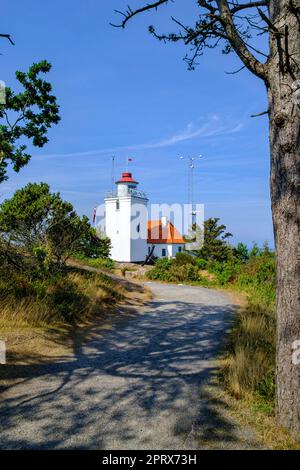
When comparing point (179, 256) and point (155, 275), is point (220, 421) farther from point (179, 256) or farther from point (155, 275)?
point (179, 256)

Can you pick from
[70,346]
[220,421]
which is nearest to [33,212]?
[70,346]

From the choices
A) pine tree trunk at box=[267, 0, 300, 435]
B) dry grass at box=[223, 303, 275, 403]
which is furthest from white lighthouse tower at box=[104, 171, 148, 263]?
pine tree trunk at box=[267, 0, 300, 435]

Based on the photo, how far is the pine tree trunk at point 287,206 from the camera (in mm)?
4129

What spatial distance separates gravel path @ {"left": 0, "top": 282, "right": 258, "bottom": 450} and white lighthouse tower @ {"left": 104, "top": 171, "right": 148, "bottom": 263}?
4234 centimetres

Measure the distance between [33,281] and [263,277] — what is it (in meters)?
12.9

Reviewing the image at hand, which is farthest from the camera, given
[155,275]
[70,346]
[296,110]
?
[155,275]

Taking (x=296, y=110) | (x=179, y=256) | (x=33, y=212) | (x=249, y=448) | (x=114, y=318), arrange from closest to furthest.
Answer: (x=249, y=448) < (x=296, y=110) < (x=114, y=318) < (x=33, y=212) < (x=179, y=256)

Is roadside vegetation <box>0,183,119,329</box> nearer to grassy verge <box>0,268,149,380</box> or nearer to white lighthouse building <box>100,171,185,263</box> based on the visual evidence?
grassy verge <box>0,268,149,380</box>

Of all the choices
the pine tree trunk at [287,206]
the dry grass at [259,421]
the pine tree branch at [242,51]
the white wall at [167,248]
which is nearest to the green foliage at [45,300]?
the dry grass at [259,421]

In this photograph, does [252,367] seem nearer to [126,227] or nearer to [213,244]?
[213,244]

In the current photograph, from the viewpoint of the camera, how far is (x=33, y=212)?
14.4 meters

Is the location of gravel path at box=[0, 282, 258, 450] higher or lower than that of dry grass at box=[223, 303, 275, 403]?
lower

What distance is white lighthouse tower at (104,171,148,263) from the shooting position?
167 feet

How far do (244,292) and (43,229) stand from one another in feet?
33.1
